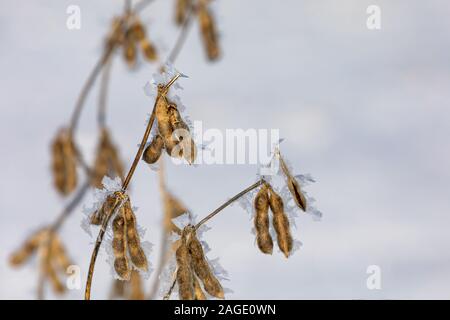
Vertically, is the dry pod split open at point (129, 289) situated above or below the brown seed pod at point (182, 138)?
below

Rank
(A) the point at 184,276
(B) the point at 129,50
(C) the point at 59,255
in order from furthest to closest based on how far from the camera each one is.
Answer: (B) the point at 129,50 → (C) the point at 59,255 → (A) the point at 184,276

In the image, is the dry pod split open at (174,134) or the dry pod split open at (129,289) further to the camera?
the dry pod split open at (129,289)

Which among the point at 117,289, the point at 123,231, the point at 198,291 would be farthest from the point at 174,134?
the point at 117,289

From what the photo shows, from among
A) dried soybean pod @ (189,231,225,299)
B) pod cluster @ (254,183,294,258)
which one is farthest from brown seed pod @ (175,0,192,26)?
dried soybean pod @ (189,231,225,299)

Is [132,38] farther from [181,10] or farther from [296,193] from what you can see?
[296,193]

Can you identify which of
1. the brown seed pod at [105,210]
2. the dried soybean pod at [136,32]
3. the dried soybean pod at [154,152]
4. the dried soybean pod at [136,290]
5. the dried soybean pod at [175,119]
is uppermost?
the dried soybean pod at [136,32]

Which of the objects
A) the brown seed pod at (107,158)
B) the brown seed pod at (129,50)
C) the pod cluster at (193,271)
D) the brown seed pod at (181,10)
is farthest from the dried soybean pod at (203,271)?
the brown seed pod at (181,10)

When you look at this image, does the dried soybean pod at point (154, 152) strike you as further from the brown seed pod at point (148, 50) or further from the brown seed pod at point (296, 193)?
the brown seed pod at point (148, 50)
